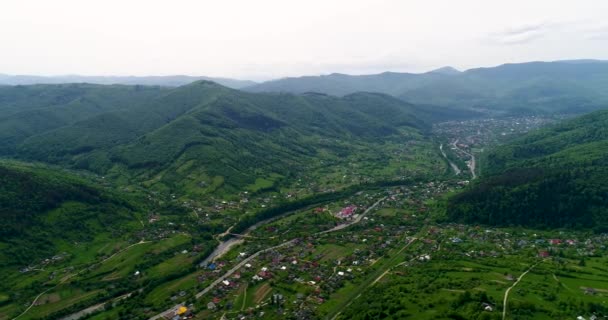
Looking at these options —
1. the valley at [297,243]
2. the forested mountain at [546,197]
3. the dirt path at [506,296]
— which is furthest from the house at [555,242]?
the dirt path at [506,296]

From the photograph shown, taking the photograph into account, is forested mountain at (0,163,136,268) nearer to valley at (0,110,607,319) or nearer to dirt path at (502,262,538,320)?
valley at (0,110,607,319)

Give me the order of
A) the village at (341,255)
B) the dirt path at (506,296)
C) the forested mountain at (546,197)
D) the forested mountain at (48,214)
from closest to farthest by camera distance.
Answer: the dirt path at (506,296) → the village at (341,255) → the forested mountain at (48,214) → the forested mountain at (546,197)

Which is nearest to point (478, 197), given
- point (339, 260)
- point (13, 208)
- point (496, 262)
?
point (496, 262)

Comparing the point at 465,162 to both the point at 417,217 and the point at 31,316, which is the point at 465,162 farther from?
the point at 31,316

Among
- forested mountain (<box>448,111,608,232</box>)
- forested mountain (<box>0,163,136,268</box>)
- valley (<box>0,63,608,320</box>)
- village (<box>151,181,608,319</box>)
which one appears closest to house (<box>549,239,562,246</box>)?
village (<box>151,181,608,319</box>)

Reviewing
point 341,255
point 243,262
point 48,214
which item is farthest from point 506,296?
point 48,214

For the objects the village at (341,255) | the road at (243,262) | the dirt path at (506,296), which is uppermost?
the dirt path at (506,296)

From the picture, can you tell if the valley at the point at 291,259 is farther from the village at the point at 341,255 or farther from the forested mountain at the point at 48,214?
the forested mountain at the point at 48,214

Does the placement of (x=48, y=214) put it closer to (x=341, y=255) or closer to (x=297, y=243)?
(x=297, y=243)
